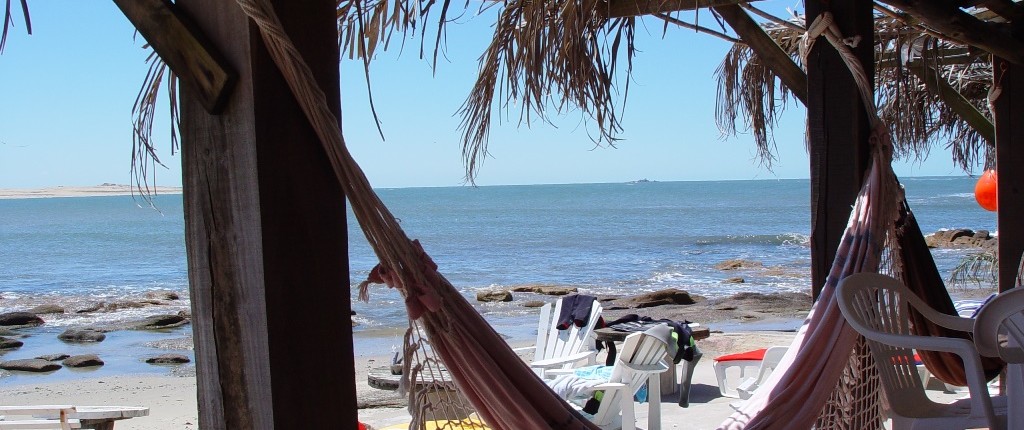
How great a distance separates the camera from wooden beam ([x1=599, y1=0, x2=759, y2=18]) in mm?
2402

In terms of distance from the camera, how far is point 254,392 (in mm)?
946

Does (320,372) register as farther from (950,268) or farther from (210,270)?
(950,268)

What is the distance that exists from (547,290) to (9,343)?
786 cm

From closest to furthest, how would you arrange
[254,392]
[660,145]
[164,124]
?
[254,392] → [164,124] → [660,145]

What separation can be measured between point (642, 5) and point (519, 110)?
63cm

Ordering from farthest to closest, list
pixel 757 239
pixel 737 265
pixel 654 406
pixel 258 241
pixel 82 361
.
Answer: pixel 757 239
pixel 737 265
pixel 82 361
pixel 654 406
pixel 258 241

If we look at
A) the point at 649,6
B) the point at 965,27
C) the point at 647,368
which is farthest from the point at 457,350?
A: the point at 647,368

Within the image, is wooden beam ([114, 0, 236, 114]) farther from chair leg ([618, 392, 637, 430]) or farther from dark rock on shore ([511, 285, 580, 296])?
dark rock on shore ([511, 285, 580, 296])

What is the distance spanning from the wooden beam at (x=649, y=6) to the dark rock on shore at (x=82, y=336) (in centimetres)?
954

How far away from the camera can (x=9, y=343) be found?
9992 mm

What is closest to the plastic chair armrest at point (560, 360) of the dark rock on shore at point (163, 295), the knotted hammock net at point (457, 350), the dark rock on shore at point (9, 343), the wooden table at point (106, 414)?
the wooden table at point (106, 414)

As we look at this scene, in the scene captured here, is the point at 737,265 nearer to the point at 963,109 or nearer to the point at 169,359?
the point at 169,359

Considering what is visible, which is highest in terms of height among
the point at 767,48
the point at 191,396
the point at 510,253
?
the point at 767,48

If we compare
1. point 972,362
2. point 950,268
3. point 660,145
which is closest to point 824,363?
point 972,362
